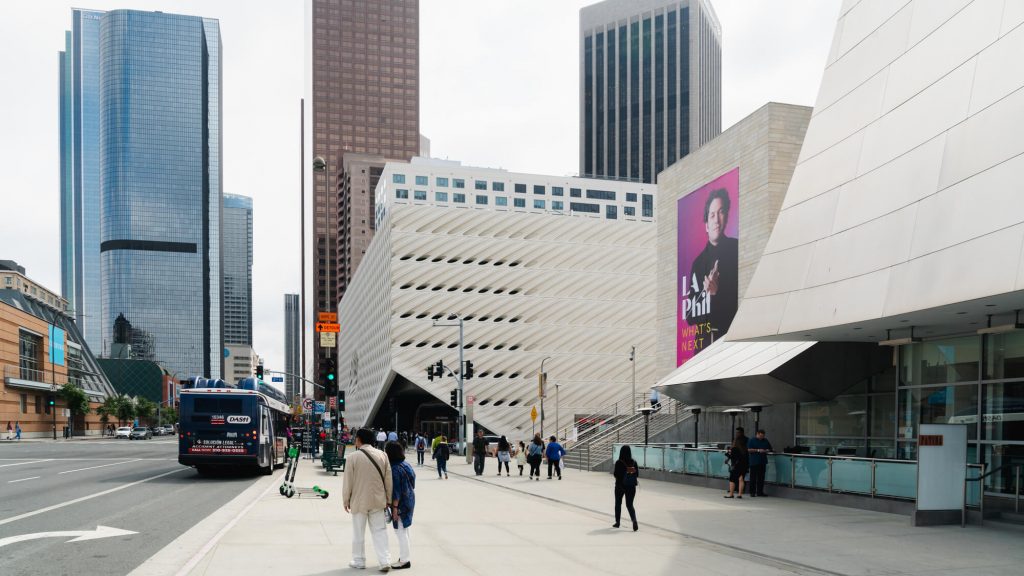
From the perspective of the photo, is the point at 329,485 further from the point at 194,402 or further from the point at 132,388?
the point at 132,388

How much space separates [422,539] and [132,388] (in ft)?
576

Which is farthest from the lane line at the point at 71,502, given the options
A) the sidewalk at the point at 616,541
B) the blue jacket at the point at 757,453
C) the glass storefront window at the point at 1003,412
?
the glass storefront window at the point at 1003,412

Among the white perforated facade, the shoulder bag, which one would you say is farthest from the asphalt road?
the white perforated facade

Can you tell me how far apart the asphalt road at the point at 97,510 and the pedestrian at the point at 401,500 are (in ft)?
10.5

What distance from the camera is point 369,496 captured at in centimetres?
1050

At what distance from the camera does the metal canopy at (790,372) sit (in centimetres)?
2105

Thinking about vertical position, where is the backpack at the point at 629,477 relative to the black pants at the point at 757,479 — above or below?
above

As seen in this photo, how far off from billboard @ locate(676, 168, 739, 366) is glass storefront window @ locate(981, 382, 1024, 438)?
71.6 feet

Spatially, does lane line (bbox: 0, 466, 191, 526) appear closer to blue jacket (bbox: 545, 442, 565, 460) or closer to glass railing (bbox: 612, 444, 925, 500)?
blue jacket (bbox: 545, 442, 565, 460)

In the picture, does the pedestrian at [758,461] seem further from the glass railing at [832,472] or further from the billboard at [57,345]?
the billboard at [57,345]

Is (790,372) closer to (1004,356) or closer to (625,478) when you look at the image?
(1004,356)

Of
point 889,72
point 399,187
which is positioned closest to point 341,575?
point 889,72

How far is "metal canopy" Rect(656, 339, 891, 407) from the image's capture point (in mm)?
21047

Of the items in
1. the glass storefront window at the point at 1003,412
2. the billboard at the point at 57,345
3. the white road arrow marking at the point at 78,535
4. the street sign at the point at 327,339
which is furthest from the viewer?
the billboard at the point at 57,345
